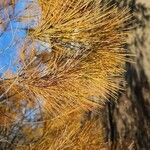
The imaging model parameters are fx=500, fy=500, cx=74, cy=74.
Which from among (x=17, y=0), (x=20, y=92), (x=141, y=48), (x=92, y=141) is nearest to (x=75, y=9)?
(x=17, y=0)

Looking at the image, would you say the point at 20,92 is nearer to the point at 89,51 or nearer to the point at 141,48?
the point at 89,51

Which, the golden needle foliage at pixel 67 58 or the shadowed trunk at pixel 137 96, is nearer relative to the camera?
the golden needle foliage at pixel 67 58

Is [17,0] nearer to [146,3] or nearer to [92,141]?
[92,141]

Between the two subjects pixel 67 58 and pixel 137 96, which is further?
pixel 137 96

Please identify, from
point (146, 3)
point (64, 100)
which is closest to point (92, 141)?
point (64, 100)

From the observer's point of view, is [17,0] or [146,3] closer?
[17,0]

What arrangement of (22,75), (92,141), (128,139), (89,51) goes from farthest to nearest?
(128,139) < (92,141) < (89,51) < (22,75)

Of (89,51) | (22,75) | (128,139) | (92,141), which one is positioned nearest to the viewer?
(22,75)

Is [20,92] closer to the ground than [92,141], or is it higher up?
higher up

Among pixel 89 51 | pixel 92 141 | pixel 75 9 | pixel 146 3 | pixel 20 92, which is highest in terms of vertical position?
pixel 146 3

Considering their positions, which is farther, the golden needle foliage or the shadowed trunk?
the shadowed trunk
